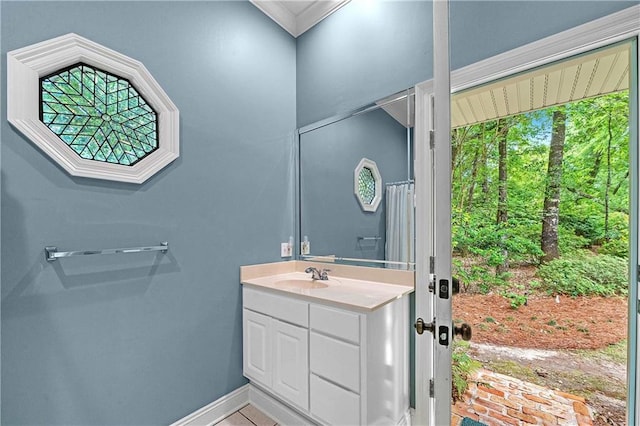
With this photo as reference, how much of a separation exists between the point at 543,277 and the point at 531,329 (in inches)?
17.6

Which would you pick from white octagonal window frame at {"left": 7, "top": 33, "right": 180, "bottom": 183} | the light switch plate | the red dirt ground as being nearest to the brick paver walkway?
the red dirt ground

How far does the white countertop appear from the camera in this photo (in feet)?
4.42

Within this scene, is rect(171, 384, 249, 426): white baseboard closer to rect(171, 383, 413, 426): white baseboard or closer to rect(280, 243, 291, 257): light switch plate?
rect(171, 383, 413, 426): white baseboard

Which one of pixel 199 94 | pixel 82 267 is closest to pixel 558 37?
pixel 199 94

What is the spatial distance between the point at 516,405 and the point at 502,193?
5.14 ft

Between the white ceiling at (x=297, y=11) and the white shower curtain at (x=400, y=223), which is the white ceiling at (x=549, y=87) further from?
the white ceiling at (x=297, y=11)

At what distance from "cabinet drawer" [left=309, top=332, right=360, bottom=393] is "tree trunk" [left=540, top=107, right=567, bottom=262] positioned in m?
1.69

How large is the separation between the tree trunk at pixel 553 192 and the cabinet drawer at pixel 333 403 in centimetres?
175

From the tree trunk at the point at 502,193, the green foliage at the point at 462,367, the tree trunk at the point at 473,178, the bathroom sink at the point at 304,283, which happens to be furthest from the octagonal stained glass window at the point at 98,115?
the green foliage at the point at 462,367

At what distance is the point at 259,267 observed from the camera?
6.59 feet

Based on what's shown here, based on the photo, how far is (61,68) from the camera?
1242mm

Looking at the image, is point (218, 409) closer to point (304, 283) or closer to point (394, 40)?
point (304, 283)

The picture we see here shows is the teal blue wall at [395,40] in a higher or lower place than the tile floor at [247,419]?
higher

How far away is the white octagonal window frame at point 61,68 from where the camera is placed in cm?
112
